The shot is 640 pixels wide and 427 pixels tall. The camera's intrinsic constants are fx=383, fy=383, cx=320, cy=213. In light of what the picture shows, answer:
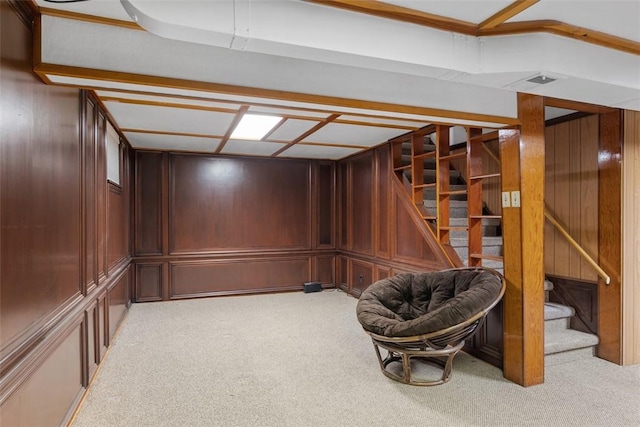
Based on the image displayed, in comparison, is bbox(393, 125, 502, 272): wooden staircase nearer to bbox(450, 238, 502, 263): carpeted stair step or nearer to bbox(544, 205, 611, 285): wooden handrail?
bbox(450, 238, 502, 263): carpeted stair step

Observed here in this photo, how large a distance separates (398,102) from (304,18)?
3.34ft

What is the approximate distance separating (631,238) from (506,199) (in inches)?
50.1

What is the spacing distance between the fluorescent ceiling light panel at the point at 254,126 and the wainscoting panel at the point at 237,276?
7.59 feet


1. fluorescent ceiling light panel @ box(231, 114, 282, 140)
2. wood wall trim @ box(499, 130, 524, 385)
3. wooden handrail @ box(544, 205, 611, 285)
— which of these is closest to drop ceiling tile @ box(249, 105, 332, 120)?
fluorescent ceiling light panel @ box(231, 114, 282, 140)

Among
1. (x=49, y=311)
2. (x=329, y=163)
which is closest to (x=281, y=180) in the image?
(x=329, y=163)

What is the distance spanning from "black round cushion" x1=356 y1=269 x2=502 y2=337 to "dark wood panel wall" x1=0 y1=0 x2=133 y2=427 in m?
2.03

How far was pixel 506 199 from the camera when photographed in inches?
118

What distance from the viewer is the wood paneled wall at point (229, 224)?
565 cm

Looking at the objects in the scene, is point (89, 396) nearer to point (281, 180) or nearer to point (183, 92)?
point (183, 92)

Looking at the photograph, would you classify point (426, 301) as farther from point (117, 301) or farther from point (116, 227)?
point (116, 227)

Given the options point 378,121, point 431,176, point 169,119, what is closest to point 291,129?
point 378,121

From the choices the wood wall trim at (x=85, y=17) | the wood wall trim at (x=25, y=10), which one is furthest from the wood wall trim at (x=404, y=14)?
the wood wall trim at (x=25, y=10)

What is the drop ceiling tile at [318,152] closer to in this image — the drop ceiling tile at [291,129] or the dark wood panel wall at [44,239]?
the drop ceiling tile at [291,129]

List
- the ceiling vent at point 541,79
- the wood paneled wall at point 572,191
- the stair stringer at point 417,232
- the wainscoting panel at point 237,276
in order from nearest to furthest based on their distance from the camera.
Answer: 1. the ceiling vent at point 541,79
2. the wood paneled wall at point 572,191
3. the stair stringer at point 417,232
4. the wainscoting panel at point 237,276
